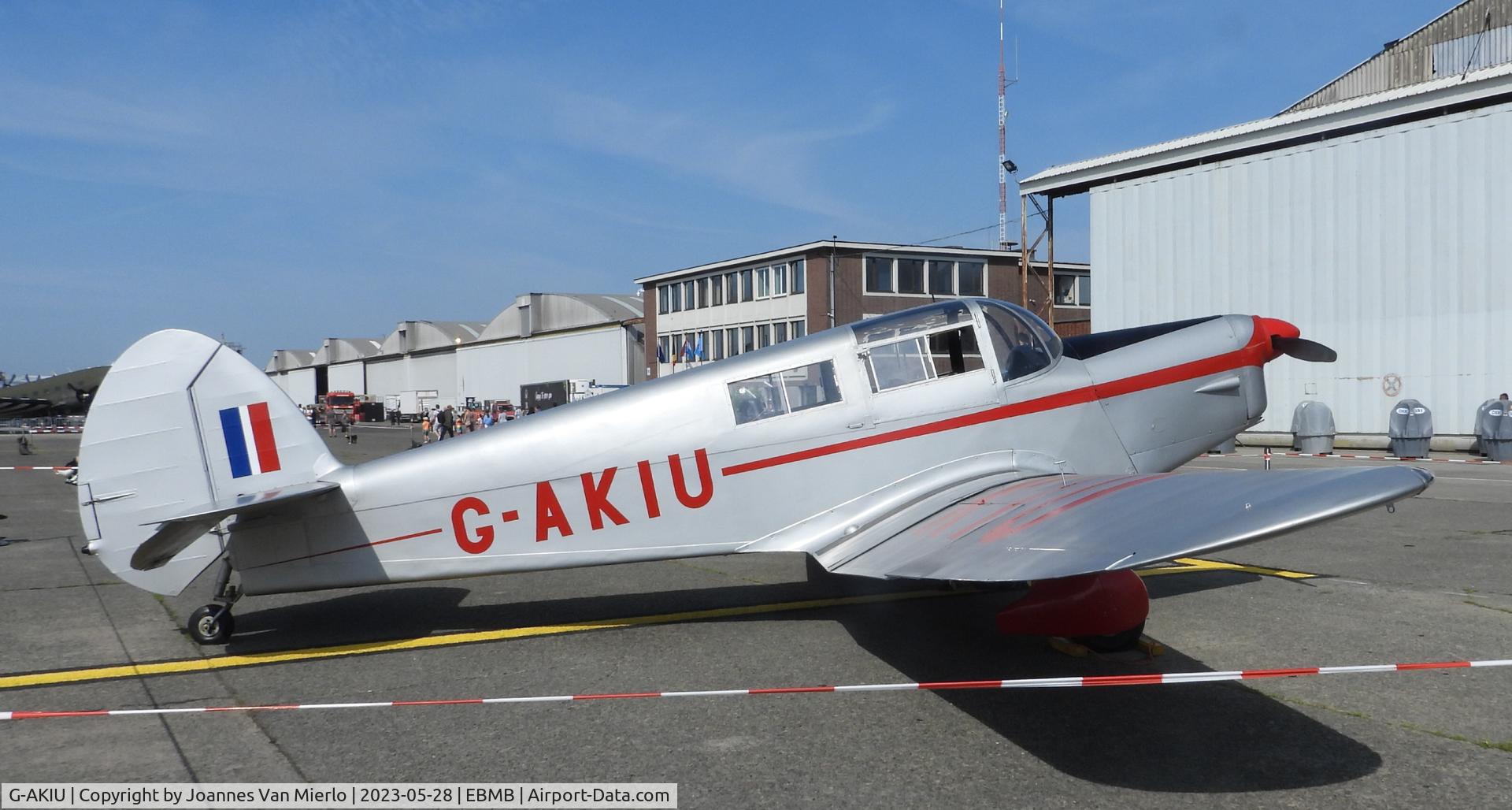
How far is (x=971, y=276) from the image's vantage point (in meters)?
51.0

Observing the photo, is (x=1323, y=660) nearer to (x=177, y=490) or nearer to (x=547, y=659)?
(x=547, y=659)

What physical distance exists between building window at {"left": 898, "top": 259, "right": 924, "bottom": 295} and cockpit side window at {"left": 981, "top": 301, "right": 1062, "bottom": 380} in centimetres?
4285

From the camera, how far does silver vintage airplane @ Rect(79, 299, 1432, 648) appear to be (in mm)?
6258

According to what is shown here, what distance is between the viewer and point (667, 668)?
588 cm

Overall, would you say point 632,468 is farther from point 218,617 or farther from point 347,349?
point 347,349

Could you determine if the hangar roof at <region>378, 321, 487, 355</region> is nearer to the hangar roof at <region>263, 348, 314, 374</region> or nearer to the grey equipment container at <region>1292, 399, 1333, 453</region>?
the hangar roof at <region>263, 348, 314, 374</region>

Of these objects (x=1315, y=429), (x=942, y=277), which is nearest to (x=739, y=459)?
(x=1315, y=429)

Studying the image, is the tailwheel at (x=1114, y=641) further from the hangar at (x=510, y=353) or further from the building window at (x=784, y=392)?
the hangar at (x=510, y=353)

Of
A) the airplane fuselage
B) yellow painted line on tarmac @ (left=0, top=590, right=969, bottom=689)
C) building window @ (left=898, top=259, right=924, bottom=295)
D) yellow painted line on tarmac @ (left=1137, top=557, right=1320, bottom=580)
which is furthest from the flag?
building window @ (left=898, top=259, right=924, bottom=295)

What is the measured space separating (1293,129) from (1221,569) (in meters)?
23.8

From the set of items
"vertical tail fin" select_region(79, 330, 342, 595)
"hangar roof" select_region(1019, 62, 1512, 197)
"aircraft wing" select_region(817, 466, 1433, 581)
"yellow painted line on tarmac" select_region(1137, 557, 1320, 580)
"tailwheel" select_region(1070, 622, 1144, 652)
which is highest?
"hangar roof" select_region(1019, 62, 1512, 197)

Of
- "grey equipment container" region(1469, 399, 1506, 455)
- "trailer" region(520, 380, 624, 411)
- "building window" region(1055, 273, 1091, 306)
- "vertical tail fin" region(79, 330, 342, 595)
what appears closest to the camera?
"vertical tail fin" region(79, 330, 342, 595)

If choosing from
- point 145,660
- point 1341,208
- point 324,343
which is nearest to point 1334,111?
point 1341,208

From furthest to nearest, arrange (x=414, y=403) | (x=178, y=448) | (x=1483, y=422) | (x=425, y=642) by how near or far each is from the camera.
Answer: (x=414, y=403) → (x=1483, y=422) → (x=425, y=642) → (x=178, y=448)
